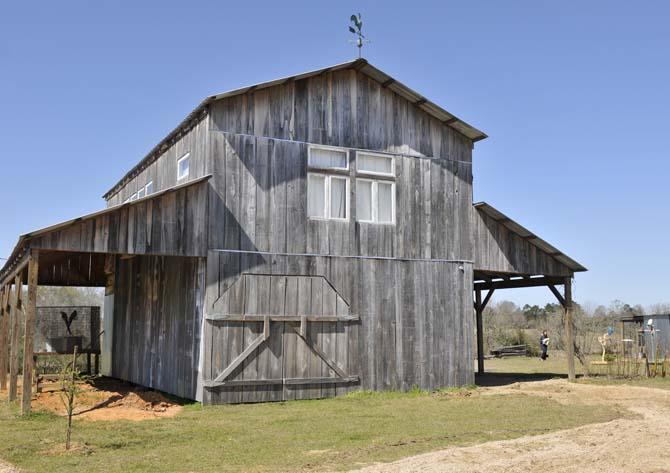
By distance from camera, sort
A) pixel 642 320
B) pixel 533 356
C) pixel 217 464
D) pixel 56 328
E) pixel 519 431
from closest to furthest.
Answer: pixel 217 464, pixel 519 431, pixel 56 328, pixel 642 320, pixel 533 356

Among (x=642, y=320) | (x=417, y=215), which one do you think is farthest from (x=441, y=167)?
(x=642, y=320)

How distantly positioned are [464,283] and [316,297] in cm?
462

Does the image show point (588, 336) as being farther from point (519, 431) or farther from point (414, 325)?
point (519, 431)

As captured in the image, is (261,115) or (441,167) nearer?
(261,115)

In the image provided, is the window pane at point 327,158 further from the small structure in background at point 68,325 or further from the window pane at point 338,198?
the small structure in background at point 68,325

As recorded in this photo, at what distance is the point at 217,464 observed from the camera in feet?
31.9

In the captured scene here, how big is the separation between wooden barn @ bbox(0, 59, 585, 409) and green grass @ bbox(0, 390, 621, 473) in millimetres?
1281

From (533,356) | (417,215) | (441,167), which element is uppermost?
(441,167)

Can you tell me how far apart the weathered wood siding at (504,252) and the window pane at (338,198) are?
13.7ft

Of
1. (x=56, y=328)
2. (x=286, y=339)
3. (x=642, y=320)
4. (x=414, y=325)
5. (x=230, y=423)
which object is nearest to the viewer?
(x=230, y=423)

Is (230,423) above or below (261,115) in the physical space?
below

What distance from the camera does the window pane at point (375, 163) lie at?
59.8 ft

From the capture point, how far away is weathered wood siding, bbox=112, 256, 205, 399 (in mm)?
16609

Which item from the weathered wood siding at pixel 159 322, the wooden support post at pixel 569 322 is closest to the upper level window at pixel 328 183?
the weathered wood siding at pixel 159 322
